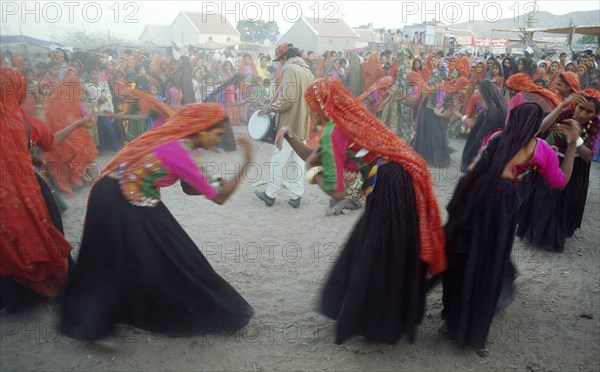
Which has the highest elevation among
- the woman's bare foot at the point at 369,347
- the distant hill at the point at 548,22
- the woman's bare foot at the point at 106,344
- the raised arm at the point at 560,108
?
the distant hill at the point at 548,22

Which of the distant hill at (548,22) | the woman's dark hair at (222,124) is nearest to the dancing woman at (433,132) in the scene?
the woman's dark hair at (222,124)

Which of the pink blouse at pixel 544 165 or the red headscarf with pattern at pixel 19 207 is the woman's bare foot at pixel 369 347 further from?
the red headscarf with pattern at pixel 19 207

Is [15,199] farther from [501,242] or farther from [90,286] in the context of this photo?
[501,242]

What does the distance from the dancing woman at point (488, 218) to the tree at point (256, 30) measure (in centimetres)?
5822

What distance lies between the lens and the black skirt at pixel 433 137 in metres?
7.74

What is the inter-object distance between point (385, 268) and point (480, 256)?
2.05 ft

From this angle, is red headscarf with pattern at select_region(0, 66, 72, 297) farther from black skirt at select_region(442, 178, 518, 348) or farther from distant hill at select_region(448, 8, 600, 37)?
distant hill at select_region(448, 8, 600, 37)

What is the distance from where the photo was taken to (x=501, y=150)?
269 centimetres

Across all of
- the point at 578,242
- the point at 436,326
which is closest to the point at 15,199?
the point at 436,326

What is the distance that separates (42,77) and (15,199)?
18.6 feet

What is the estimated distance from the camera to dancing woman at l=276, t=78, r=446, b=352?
264cm

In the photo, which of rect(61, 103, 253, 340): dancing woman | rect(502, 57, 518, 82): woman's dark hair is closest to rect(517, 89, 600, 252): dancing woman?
rect(61, 103, 253, 340): dancing woman

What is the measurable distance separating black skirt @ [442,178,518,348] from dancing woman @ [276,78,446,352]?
0.20 meters

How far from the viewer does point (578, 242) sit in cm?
478
